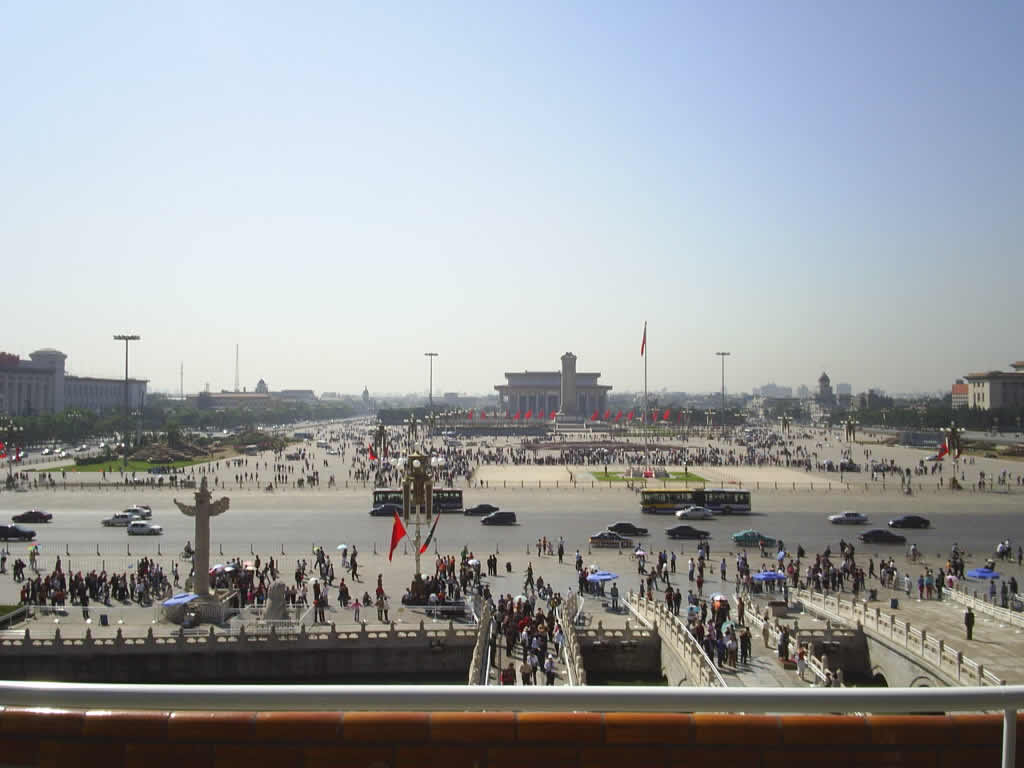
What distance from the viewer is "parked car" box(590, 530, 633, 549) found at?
107 ft

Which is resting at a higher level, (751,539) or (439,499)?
(439,499)

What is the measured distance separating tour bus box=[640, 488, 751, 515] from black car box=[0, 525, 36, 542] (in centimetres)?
2792

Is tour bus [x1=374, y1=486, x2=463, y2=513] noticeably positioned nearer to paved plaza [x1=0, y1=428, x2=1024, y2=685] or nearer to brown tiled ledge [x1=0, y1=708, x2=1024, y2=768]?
paved plaza [x1=0, y1=428, x2=1024, y2=685]

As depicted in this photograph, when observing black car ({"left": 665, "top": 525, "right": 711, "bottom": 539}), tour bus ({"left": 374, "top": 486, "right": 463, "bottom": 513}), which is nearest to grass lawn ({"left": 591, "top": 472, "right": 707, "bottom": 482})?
tour bus ({"left": 374, "top": 486, "right": 463, "bottom": 513})

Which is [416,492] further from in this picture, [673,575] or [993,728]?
[993,728]

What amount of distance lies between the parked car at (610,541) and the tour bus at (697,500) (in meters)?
9.62

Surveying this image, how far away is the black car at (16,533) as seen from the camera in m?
33.4

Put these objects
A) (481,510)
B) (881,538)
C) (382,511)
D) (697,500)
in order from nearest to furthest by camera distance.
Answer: (881,538) → (382,511) → (481,510) → (697,500)

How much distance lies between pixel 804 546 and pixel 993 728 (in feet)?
103

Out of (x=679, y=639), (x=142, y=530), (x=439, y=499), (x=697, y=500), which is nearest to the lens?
(x=679, y=639)

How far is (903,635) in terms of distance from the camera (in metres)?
18.8

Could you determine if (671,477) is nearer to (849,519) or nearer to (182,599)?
(849,519)

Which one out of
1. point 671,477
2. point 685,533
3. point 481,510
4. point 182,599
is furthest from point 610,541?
point 671,477

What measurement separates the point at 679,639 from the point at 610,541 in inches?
533
